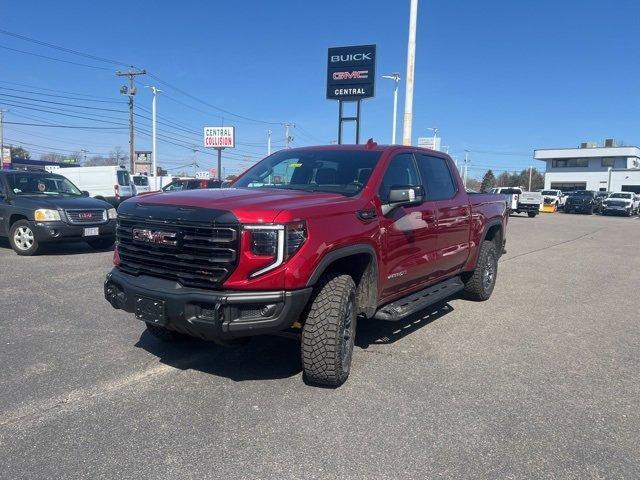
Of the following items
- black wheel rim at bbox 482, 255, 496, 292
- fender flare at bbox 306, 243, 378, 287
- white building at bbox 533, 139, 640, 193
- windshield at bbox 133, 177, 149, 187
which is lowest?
black wheel rim at bbox 482, 255, 496, 292

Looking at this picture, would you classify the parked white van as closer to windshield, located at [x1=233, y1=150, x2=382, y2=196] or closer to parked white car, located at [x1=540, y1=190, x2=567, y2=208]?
windshield, located at [x1=233, y1=150, x2=382, y2=196]

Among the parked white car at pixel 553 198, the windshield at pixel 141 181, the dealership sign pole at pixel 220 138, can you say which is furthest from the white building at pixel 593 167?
the windshield at pixel 141 181

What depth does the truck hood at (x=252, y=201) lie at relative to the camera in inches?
132

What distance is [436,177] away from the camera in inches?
218

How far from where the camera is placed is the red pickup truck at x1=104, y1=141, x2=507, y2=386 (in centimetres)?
333

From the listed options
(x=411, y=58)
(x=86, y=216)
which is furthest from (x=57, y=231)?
(x=411, y=58)

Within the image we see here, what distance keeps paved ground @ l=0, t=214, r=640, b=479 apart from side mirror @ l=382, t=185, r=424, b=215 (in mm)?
1347

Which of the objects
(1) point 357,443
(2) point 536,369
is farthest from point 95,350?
(2) point 536,369

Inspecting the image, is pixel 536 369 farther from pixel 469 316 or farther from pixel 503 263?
pixel 503 263

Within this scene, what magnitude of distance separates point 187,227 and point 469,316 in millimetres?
3873

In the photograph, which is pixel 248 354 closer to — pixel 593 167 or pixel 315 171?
pixel 315 171

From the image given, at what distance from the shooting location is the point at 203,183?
25.6 m

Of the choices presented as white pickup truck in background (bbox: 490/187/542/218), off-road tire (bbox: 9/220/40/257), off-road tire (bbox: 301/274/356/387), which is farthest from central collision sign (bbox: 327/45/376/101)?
off-road tire (bbox: 301/274/356/387)

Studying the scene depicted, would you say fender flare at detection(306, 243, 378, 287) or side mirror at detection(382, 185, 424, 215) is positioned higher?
side mirror at detection(382, 185, 424, 215)
